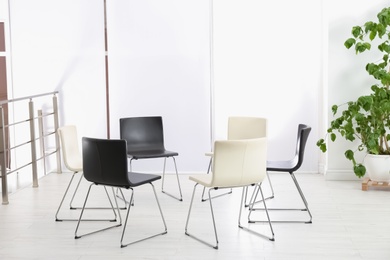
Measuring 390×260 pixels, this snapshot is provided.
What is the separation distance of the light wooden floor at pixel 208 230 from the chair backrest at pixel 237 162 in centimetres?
45

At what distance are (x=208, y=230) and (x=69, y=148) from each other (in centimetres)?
136

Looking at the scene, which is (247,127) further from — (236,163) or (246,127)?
(236,163)

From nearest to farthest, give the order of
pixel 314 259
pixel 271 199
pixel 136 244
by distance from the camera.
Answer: pixel 314 259 → pixel 136 244 → pixel 271 199

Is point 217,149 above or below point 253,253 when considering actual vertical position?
above

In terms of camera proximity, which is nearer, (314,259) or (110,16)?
(314,259)

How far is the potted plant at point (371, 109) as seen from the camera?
6.12m

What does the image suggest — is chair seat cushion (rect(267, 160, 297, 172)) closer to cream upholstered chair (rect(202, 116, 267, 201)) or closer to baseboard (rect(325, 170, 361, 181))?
cream upholstered chair (rect(202, 116, 267, 201))

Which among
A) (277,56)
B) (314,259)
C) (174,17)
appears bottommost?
(314,259)

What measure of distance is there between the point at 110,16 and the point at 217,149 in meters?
3.28

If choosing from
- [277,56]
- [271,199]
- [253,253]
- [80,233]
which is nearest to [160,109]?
[277,56]

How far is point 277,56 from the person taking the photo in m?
7.20

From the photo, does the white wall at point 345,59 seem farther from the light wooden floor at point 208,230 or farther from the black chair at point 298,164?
the black chair at point 298,164

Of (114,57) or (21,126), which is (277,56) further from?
(21,126)

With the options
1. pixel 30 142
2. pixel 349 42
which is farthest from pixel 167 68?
pixel 349 42
